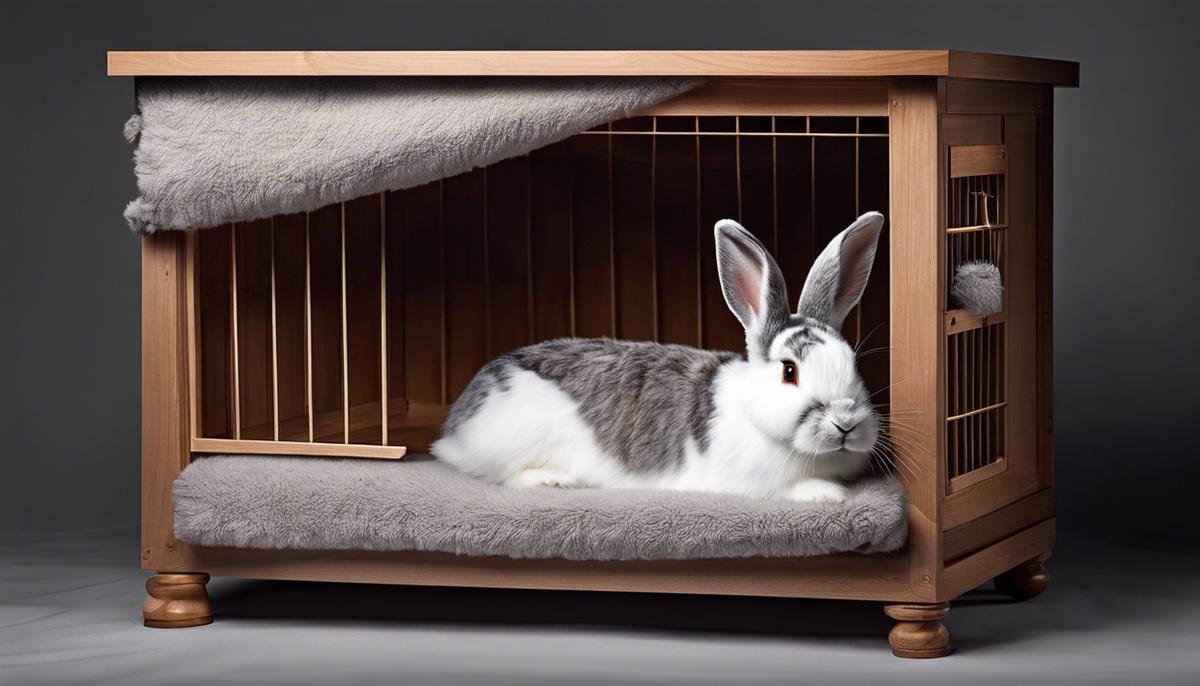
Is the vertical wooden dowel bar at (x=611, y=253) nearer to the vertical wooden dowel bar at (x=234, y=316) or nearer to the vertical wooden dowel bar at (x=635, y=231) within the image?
the vertical wooden dowel bar at (x=635, y=231)

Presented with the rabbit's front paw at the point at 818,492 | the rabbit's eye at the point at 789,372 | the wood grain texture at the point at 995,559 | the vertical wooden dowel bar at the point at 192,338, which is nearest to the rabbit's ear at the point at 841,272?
the rabbit's eye at the point at 789,372

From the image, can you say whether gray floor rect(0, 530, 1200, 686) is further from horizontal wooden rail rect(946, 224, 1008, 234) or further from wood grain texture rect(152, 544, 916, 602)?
horizontal wooden rail rect(946, 224, 1008, 234)

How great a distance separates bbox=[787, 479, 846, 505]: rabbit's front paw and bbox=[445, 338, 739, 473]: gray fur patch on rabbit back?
0.25 meters

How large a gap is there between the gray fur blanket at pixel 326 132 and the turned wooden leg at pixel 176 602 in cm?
77

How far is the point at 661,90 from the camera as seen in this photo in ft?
13.9

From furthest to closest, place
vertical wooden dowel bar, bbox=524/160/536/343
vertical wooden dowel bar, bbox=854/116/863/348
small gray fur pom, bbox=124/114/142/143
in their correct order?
1. vertical wooden dowel bar, bbox=524/160/536/343
2. vertical wooden dowel bar, bbox=854/116/863/348
3. small gray fur pom, bbox=124/114/142/143

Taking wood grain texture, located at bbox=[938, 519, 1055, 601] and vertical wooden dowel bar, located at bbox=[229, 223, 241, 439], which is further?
vertical wooden dowel bar, located at bbox=[229, 223, 241, 439]

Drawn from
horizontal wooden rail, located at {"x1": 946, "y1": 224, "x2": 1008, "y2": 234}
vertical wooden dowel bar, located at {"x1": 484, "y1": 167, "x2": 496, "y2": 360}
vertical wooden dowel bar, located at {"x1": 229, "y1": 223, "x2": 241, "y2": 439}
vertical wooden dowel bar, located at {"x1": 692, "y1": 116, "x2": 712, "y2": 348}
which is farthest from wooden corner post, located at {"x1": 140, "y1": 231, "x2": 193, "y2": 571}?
horizontal wooden rail, located at {"x1": 946, "y1": 224, "x2": 1008, "y2": 234}

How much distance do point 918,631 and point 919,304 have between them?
2.20 feet

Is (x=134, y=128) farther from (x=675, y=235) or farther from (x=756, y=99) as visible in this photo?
(x=675, y=235)

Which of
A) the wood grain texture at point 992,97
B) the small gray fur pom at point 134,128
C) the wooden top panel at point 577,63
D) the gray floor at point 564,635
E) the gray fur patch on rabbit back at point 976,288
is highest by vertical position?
the wooden top panel at point 577,63

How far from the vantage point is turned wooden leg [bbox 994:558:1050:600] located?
4.79 metres

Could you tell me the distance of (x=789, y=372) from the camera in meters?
4.27

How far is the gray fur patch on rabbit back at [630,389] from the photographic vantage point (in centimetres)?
447
